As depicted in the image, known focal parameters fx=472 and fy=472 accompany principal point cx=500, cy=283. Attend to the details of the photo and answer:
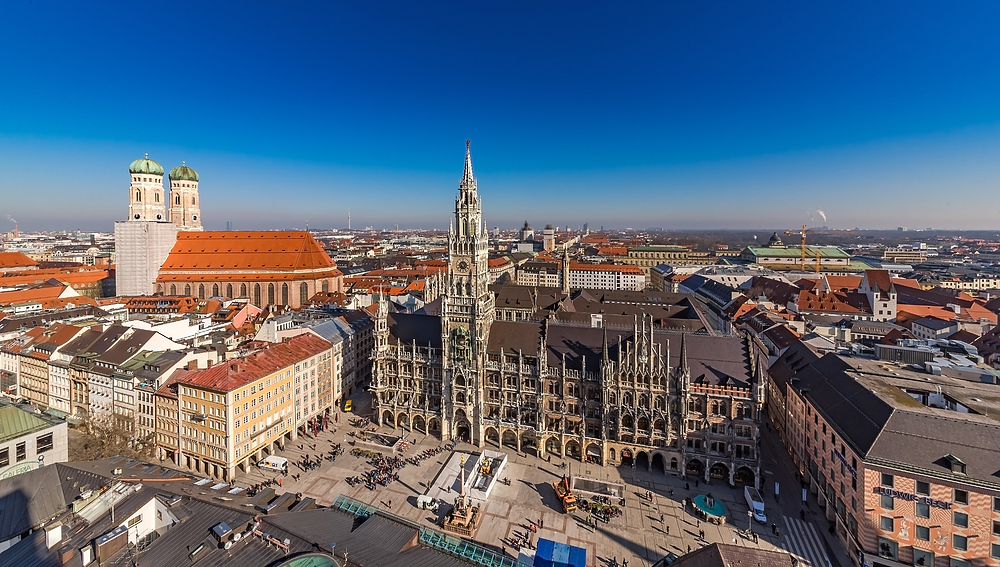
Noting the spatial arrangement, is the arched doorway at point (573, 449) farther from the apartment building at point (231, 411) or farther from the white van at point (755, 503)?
the apartment building at point (231, 411)

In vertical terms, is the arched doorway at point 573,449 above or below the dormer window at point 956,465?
below

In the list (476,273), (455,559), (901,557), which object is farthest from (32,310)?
(901,557)

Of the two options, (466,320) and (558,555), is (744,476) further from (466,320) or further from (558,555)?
(466,320)

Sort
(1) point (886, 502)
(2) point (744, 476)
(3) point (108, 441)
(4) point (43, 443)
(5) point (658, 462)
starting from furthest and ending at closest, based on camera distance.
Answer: (5) point (658, 462) < (2) point (744, 476) < (3) point (108, 441) < (4) point (43, 443) < (1) point (886, 502)

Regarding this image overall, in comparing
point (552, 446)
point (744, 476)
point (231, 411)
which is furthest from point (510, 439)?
point (231, 411)

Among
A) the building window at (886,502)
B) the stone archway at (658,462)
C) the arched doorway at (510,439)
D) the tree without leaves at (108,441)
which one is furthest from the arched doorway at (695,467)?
the tree without leaves at (108,441)
